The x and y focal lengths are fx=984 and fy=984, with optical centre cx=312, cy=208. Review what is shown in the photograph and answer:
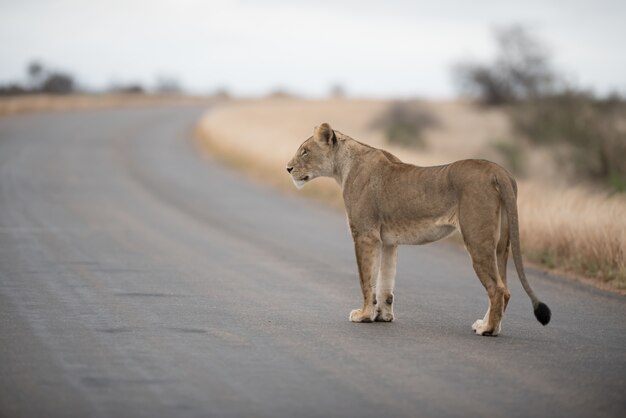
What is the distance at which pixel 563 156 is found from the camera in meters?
28.2

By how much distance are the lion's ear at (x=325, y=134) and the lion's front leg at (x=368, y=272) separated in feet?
4.08

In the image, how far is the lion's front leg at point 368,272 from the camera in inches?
347

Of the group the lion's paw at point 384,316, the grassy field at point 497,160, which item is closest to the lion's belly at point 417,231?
the lion's paw at point 384,316

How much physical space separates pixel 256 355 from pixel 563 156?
22.4 meters

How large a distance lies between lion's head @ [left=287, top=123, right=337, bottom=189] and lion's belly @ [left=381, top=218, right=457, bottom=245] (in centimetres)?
115

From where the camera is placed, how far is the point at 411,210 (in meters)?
8.66

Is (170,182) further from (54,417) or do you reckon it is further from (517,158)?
(54,417)

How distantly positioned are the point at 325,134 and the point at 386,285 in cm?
166

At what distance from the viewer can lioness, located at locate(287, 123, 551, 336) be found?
26.6 ft

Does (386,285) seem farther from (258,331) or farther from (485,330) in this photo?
(258,331)

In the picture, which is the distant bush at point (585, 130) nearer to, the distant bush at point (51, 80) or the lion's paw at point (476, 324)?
the lion's paw at point (476, 324)

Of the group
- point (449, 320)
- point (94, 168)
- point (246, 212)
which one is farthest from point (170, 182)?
point (449, 320)

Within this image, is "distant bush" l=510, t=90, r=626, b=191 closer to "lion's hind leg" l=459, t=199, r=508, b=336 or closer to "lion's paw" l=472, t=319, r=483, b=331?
"lion's paw" l=472, t=319, r=483, b=331

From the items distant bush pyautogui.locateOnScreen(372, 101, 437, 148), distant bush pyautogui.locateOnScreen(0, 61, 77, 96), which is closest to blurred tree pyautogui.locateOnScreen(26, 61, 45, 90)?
distant bush pyautogui.locateOnScreen(0, 61, 77, 96)
